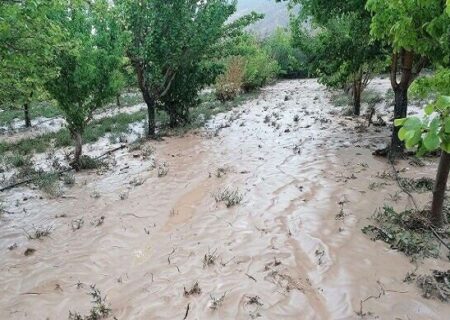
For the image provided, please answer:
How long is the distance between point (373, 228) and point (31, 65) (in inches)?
209

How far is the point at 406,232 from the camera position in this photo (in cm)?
495

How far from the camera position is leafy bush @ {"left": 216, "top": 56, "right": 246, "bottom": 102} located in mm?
19609

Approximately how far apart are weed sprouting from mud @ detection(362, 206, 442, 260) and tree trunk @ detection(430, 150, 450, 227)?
0.14 meters

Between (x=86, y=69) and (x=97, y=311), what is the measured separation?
5.81m

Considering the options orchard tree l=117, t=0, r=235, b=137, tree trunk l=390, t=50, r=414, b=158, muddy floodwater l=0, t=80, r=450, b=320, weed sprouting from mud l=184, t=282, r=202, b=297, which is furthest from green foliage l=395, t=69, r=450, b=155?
orchard tree l=117, t=0, r=235, b=137

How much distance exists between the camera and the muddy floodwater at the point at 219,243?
3.95 m

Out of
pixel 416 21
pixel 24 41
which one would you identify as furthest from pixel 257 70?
pixel 416 21

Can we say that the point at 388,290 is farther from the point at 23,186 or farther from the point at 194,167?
the point at 23,186

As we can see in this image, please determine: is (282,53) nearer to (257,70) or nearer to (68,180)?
(257,70)

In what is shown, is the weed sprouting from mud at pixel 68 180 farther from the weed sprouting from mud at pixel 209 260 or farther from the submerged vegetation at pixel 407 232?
the submerged vegetation at pixel 407 232

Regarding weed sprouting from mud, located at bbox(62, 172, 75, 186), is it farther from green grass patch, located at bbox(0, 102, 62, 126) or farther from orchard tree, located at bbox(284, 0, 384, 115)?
green grass patch, located at bbox(0, 102, 62, 126)

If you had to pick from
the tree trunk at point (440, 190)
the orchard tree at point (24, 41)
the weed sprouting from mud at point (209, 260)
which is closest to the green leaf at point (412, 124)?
the weed sprouting from mud at point (209, 260)

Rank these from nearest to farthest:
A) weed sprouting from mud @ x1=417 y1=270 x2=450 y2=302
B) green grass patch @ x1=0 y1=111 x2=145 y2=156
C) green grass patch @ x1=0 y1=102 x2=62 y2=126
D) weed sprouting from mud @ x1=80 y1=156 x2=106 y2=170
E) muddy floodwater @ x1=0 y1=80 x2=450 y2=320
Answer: weed sprouting from mud @ x1=417 y1=270 x2=450 y2=302 < muddy floodwater @ x1=0 y1=80 x2=450 y2=320 < weed sprouting from mud @ x1=80 y1=156 x2=106 y2=170 < green grass patch @ x1=0 y1=111 x2=145 y2=156 < green grass patch @ x1=0 y1=102 x2=62 y2=126

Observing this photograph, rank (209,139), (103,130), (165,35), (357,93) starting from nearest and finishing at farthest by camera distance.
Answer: (165,35)
(209,139)
(357,93)
(103,130)
